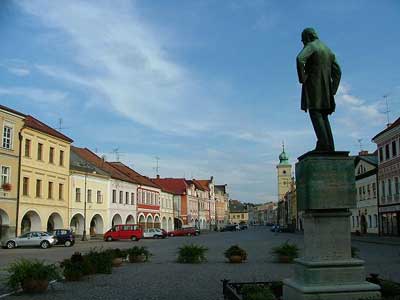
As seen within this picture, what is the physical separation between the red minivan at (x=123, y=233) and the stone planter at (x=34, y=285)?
40.2 metres

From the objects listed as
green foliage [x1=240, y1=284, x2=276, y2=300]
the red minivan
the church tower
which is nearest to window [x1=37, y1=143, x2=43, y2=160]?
the red minivan

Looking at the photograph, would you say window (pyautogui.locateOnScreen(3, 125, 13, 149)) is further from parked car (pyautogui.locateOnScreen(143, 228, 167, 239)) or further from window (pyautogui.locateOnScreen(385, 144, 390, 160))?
window (pyautogui.locateOnScreen(385, 144, 390, 160))

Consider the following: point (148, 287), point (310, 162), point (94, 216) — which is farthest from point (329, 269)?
point (94, 216)

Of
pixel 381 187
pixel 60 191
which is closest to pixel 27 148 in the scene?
pixel 60 191

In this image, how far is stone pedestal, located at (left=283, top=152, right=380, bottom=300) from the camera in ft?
26.8

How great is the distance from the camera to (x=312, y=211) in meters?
8.56

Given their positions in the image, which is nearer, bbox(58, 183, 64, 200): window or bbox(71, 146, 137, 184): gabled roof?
bbox(58, 183, 64, 200): window

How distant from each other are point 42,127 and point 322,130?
41.5 m

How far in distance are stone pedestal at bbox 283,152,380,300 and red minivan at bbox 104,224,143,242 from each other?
4541 centimetres

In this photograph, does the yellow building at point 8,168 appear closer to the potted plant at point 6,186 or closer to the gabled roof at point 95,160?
the potted plant at point 6,186

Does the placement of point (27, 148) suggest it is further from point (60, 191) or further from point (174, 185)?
point (174, 185)

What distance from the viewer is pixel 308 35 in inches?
373

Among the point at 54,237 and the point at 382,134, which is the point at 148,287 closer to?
the point at 54,237

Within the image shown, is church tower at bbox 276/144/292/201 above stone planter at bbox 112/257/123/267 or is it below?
above
